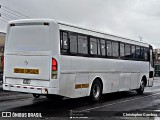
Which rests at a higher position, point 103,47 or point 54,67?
point 103,47

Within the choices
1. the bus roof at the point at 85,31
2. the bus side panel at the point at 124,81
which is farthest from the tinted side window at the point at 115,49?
the bus side panel at the point at 124,81

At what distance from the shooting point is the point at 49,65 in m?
10.8

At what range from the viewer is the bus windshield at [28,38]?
36.3ft

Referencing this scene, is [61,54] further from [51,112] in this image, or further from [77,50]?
[51,112]

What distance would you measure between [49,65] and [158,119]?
412 cm

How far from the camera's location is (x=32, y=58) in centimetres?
1110

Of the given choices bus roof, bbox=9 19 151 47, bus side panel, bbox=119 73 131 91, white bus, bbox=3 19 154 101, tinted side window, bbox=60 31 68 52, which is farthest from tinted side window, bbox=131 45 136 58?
tinted side window, bbox=60 31 68 52

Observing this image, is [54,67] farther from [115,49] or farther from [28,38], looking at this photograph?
[115,49]

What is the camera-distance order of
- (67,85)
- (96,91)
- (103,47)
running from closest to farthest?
1. (67,85)
2. (96,91)
3. (103,47)

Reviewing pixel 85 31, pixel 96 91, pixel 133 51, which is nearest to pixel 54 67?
pixel 85 31

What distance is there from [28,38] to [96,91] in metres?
4.20

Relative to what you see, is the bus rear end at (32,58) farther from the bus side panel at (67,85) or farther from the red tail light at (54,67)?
the bus side panel at (67,85)

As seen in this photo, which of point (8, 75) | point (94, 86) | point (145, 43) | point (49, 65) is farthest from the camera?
point (145, 43)

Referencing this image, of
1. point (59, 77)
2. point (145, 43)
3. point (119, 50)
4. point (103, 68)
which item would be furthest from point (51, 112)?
point (145, 43)
